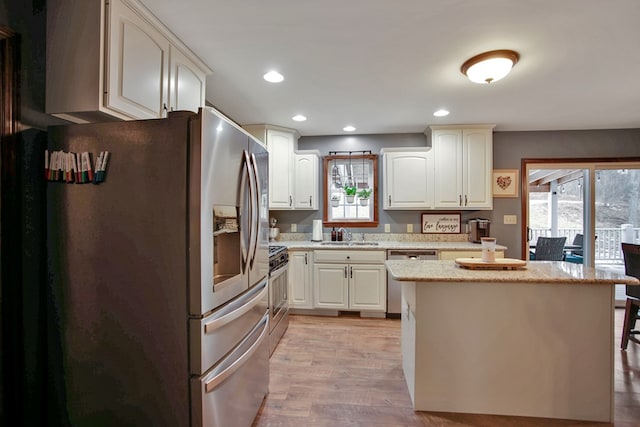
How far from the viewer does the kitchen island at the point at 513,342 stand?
182cm

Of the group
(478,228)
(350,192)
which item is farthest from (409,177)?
(478,228)

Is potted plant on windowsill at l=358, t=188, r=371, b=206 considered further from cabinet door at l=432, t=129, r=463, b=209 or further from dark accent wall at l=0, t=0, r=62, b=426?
dark accent wall at l=0, t=0, r=62, b=426

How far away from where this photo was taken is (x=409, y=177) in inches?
153

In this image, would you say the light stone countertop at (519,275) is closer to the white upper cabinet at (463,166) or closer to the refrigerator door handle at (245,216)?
the refrigerator door handle at (245,216)

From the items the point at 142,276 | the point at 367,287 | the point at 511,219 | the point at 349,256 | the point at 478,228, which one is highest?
the point at 511,219

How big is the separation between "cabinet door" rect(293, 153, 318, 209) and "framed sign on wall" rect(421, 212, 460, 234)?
1551 millimetres

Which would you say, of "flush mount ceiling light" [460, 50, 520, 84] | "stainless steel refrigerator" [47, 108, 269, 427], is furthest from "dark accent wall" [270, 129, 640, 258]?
"stainless steel refrigerator" [47, 108, 269, 427]

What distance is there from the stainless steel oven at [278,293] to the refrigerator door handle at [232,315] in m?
0.97

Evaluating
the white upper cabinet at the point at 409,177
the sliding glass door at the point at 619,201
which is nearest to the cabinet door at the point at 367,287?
the white upper cabinet at the point at 409,177

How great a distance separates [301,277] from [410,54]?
260cm

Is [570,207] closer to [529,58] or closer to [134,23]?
[529,58]

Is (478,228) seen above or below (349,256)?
above

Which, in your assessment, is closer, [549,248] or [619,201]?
[619,201]

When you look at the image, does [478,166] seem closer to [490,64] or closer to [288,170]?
[490,64]
